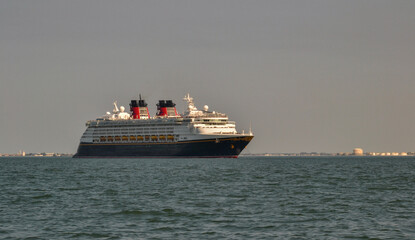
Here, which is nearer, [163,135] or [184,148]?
[184,148]

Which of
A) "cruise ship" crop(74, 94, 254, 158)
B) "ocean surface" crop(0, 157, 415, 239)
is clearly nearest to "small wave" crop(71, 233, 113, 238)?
"ocean surface" crop(0, 157, 415, 239)

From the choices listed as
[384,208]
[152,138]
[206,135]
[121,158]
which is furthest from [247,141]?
[384,208]

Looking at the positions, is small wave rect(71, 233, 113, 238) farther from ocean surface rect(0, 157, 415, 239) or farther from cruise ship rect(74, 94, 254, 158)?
cruise ship rect(74, 94, 254, 158)

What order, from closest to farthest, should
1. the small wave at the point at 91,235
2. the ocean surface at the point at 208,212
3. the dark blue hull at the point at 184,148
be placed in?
1. the small wave at the point at 91,235
2. the ocean surface at the point at 208,212
3. the dark blue hull at the point at 184,148

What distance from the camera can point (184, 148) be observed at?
15900 cm

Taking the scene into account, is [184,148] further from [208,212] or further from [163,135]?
[208,212]

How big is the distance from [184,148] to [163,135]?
30.9ft

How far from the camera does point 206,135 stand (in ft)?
513

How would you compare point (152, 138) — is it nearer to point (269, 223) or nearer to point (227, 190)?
point (227, 190)

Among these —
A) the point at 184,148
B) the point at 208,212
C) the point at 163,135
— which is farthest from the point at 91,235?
the point at 163,135

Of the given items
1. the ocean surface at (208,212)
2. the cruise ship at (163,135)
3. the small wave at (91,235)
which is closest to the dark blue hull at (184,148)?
the cruise ship at (163,135)

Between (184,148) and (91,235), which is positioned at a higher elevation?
(184,148)

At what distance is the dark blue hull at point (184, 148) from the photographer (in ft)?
512

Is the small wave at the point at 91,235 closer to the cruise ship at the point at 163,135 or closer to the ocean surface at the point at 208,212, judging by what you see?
the ocean surface at the point at 208,212
